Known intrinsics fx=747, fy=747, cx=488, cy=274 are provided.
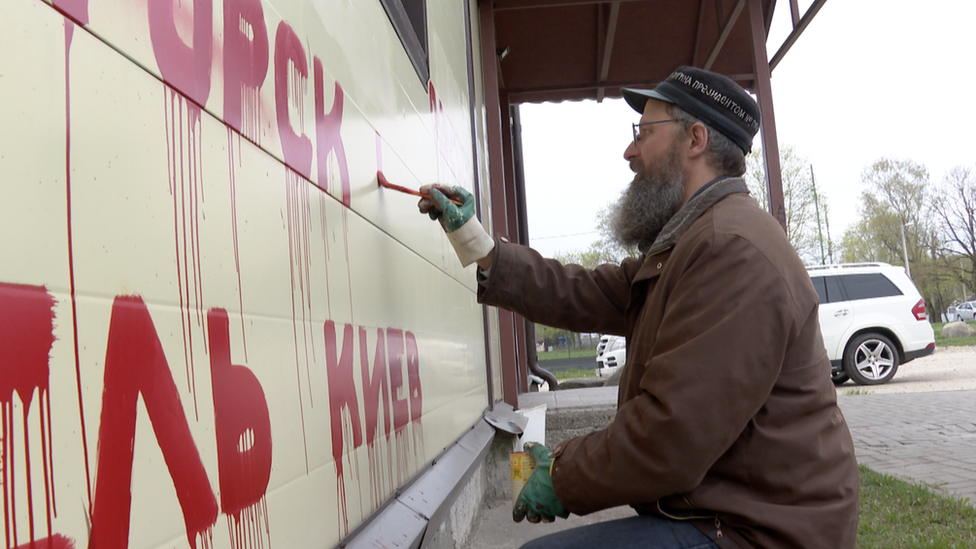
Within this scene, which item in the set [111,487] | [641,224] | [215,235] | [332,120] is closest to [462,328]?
[641,224]

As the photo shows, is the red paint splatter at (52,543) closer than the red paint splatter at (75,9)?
Yes

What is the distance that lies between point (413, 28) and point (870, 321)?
10564mm

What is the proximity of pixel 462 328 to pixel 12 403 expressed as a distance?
3674mm

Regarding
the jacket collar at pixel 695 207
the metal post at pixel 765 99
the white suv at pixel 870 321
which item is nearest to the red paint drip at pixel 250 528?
the jacket collar at pixel 695 207

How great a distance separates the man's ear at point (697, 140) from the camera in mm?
2318

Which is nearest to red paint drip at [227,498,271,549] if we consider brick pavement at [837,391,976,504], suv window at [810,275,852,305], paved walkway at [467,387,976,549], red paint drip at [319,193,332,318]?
red paint drip at [319,193,332,318]

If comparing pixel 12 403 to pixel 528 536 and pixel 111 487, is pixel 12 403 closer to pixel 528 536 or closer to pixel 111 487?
pixel 111 487

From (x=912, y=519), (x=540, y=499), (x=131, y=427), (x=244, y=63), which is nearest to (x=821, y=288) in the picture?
(x=912, y=519)

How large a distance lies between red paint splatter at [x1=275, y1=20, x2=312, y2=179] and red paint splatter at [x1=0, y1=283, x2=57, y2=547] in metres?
0.87

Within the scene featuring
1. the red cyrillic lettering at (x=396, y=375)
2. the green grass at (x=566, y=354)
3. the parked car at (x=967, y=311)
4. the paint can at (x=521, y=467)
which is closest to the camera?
the paint can at (x=521, y=467)

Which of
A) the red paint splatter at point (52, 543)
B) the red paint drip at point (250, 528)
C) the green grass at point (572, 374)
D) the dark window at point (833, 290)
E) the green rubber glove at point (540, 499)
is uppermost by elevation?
the dark window at point (833, 290)

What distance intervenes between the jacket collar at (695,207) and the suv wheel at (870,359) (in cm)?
1089

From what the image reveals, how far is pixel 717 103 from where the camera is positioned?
7.61 ft

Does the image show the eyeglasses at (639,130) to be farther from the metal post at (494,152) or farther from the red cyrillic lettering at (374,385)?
the metal post at (494,152)
